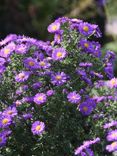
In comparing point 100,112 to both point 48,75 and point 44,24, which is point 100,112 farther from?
point 44,24

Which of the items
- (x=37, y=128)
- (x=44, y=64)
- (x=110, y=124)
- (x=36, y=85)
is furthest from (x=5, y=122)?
(x=110, y=124)

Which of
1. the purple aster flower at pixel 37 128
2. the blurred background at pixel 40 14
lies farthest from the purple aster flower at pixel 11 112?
the blurred background at pixel 40 14

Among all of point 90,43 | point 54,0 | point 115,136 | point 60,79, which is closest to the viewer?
point 115,136

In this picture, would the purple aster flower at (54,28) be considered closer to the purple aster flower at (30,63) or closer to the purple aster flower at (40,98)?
the purple aster flower at (30,63)

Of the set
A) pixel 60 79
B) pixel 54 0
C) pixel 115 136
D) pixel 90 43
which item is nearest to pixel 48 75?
pixel 60 79

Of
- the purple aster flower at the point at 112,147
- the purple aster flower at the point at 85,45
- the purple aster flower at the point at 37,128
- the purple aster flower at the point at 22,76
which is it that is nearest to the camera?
the purple aster flower at the point at 112,147

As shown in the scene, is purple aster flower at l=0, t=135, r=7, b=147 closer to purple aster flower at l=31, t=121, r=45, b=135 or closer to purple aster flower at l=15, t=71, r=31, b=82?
purple aster flower at l=31, t=121, r=45, b=135
